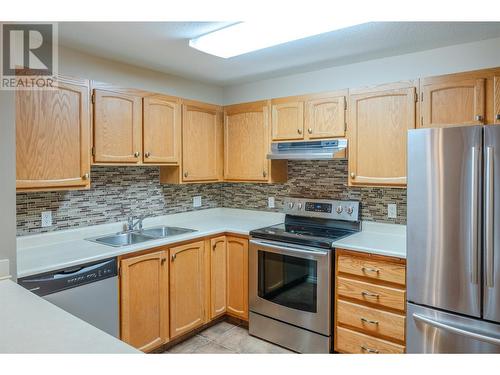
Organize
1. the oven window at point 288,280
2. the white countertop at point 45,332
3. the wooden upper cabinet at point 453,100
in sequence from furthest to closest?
the oven window at point 288,280 → the wooden upper cabinet at point 453,100 → the white countertop at point 45,332

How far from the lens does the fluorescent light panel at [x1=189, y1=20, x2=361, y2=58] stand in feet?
6.56

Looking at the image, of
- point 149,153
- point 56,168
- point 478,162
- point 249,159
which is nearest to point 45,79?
point 56,168

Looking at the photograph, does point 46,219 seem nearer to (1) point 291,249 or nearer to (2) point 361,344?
(1) point 291,249

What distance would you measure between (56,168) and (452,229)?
2.38m

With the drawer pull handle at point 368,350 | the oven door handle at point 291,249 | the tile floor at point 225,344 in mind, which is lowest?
the tile floor at point 225,344

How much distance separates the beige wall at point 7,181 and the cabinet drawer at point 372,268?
196cm

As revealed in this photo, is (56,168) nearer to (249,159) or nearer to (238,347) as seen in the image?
(249,159)

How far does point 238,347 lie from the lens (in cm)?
284

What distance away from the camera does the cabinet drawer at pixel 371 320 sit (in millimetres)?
2312

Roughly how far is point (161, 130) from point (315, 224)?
61.4 inches

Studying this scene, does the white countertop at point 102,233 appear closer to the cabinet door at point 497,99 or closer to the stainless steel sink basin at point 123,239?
the stainless steel sink basin at point 123,239

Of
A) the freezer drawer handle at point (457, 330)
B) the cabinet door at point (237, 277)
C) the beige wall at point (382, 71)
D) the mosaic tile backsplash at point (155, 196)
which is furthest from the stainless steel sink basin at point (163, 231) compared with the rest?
the freezer drawer handle at point (457, 330)

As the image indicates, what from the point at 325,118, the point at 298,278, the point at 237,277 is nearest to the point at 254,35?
the point at 325,118

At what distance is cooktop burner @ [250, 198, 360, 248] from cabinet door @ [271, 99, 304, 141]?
624 millimetres
